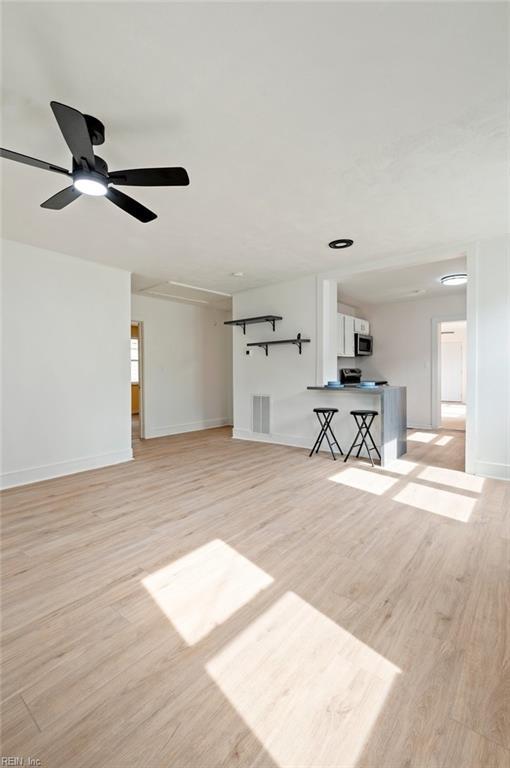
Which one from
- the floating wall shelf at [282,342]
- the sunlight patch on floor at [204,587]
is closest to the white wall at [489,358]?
the floating wall shelf at [282,342]

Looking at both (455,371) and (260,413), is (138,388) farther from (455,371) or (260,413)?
(455,371)

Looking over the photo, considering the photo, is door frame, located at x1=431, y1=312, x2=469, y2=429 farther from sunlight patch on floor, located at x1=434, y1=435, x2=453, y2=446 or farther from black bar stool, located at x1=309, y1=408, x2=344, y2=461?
black bar stool, located at x1=309, y1=408, x2=344, y2=461

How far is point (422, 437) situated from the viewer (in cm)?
635

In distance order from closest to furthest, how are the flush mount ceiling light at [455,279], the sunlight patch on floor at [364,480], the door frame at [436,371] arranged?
the sunlight patch on floor at [364,480], the flush mount ceiling light at [455,279], the door frame at [436,371]

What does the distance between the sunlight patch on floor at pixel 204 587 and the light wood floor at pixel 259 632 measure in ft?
0.04

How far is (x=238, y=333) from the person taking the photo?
6488 mm

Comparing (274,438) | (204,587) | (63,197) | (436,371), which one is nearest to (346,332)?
(436,371)

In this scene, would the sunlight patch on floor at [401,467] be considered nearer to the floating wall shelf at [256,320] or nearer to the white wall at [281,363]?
the white wall at [281,363]

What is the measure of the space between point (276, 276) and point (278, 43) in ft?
12.8

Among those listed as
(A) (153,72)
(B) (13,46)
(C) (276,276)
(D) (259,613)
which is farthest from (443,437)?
(B) (13,46)

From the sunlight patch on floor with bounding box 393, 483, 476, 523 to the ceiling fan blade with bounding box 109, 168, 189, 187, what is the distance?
125 inches

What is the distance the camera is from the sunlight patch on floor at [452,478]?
3.67 meters

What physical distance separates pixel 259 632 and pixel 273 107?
8.95 feet

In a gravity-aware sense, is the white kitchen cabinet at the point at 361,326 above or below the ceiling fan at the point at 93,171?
below
